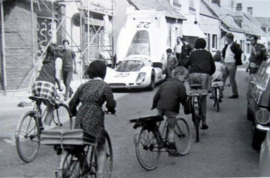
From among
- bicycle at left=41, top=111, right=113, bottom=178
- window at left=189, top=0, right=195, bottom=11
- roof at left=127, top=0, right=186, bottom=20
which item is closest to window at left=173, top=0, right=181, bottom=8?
roof at left=127, top=0, right=186, bottom=20

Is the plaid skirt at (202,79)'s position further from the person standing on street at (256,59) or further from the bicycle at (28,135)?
the person standing on street at (256,59)

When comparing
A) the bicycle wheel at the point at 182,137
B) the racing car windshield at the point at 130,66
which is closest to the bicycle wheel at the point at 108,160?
the bicycle wheel at the point at 182,137

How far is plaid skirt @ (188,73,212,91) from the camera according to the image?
7648 millimetres

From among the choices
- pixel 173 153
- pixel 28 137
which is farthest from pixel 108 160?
pixel 28 137

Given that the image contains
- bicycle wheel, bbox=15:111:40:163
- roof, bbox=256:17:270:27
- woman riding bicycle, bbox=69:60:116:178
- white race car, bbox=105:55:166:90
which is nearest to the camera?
woman riding bicycle, bbox=69:60:116:178

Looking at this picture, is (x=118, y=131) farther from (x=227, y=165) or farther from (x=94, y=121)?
(x=94, y=121)

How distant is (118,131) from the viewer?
800 cm

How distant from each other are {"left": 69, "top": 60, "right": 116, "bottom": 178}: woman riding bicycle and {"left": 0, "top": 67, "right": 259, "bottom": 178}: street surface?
94 cm

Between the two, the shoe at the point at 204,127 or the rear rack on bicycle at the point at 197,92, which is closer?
the rear rack on bicycle at the point at 197,92

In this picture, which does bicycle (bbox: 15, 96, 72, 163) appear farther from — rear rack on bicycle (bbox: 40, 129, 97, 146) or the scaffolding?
the scaffolding

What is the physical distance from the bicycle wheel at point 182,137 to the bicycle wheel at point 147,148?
0.55 metres

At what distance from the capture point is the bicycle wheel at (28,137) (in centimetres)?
574

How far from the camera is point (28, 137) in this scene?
5.91 meters

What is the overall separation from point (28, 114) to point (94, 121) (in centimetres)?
184
